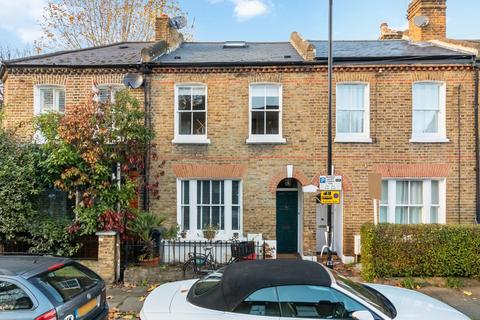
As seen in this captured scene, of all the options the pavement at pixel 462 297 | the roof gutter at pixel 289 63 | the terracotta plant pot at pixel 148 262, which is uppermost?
the roof gutter at pixel 289 63

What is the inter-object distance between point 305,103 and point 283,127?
1.07m

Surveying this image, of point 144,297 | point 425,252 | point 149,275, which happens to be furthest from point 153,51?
point 425,252

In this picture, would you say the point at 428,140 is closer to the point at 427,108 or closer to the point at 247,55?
the point at 427,108

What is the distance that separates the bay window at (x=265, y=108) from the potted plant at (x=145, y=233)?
14.5 ft

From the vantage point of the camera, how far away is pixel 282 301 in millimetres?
4293

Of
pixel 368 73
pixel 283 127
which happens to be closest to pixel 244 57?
pixel 283 127

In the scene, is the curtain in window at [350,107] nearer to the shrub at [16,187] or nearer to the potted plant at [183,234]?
the potted plant at [183,234]

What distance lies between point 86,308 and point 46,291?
71cm

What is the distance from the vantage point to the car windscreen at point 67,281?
15.5 ft

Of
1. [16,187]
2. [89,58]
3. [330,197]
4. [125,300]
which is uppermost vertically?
[89,58]

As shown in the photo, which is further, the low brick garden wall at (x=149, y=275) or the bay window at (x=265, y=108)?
the bay window at (x=265, y=108)

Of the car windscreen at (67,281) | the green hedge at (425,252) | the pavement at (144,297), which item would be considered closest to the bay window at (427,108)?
the green hedge at (425,252)

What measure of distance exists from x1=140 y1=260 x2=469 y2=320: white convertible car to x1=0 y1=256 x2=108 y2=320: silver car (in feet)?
3.42

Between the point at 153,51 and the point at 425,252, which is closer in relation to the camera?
the point at 425,252
